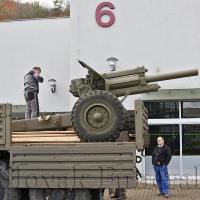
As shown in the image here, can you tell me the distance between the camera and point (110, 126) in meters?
7.29

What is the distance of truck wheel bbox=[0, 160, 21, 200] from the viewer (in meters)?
7.42

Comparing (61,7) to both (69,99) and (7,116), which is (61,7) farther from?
(7,116)

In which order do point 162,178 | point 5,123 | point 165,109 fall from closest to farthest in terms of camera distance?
point 5,123 → point 162,178 → point 165,109

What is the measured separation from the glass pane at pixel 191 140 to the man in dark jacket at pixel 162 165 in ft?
10.3

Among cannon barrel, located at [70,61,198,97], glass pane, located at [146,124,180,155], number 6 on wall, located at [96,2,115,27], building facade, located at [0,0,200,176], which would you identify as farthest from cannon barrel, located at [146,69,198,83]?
number 6 on wall, located at [96,2,115,27]

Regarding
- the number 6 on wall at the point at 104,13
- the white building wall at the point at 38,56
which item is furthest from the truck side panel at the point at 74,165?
the white building wall at the point at 38,56

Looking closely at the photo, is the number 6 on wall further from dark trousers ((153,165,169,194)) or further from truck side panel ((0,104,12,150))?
truck side panel ((0,104,12,150))

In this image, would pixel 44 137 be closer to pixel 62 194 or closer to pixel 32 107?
pixel 62 194

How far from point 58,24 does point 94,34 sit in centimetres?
203

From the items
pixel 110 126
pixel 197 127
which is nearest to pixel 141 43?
pixel 197 127

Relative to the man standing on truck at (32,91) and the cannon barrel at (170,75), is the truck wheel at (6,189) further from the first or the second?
the cannon barrel at (170,75)

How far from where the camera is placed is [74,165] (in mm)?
6992

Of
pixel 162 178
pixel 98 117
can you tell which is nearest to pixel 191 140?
pixel 162 178

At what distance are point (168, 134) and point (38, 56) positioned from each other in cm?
530
